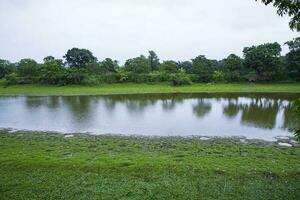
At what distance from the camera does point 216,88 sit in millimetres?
53594

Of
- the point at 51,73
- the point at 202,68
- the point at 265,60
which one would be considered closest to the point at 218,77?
the point at 202,68

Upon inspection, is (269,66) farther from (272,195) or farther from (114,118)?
(272,195)

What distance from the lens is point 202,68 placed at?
6303 cm

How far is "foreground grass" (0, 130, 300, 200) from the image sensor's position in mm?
9562

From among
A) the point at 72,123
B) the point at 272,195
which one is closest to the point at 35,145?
the point at 72,123

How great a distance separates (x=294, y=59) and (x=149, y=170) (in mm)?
55482

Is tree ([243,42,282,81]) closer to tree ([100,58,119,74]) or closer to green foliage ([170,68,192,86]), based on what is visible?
green foliage ([170,68,192,86])

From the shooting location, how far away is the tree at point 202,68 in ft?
204

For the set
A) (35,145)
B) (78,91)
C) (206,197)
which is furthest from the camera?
(78,91)

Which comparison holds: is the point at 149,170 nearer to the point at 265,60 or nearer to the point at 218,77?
the point at 218,77

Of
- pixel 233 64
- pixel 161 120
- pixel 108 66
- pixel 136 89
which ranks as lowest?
pixel 161 120

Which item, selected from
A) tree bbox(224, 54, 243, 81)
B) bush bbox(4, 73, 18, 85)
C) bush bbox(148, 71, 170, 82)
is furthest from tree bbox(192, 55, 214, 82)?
bush bbox(4, 73, 18, 85)

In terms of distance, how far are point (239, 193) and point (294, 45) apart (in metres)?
58.7

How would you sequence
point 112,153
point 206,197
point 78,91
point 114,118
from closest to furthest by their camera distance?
1. point 206,197
2. point 112,153
3. point 114,118
4. point 78,91
